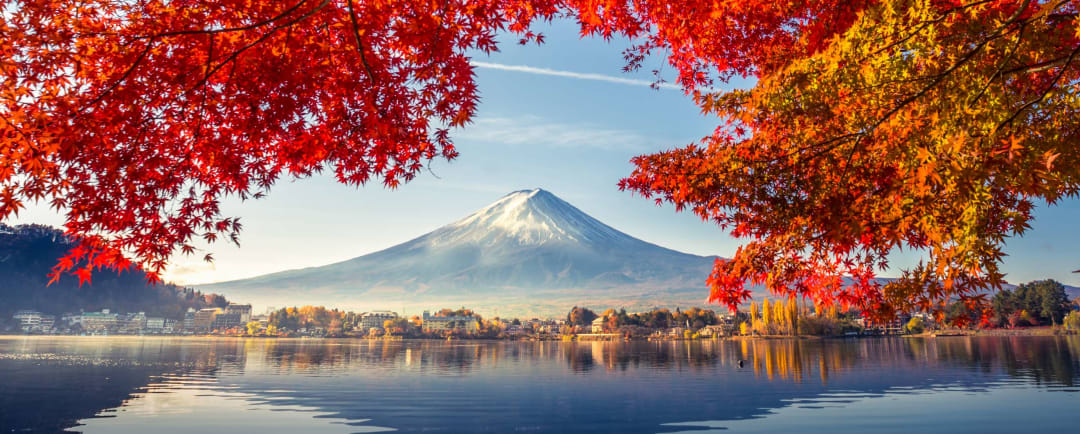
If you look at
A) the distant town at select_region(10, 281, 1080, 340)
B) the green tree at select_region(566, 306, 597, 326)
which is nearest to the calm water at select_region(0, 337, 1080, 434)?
the distant town at select_region(10, 281, 1080, 340)

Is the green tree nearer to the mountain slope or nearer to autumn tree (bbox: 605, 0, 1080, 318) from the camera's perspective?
the mountain slope

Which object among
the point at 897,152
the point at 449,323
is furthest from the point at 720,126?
the point at 449,323

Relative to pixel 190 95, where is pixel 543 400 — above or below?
below

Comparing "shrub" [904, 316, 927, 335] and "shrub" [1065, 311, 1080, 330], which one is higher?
"shrub" [1065, 311, 1080, 330]

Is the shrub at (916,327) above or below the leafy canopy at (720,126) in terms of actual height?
below

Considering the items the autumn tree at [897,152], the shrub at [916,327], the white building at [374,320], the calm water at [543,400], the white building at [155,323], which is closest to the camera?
the autumn tree at [897,152]

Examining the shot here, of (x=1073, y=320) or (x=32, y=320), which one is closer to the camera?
Answer: (x=1073, y=320)

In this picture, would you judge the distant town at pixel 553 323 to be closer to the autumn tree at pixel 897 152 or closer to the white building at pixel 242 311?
the white building at pixel 242 311

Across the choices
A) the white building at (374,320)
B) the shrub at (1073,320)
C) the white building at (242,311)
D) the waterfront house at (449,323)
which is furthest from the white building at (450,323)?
the shrub at (1073,320)

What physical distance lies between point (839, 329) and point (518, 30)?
5028 inches

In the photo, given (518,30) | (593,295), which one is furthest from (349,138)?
(593,295)

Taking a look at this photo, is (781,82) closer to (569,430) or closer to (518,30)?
(518,30)

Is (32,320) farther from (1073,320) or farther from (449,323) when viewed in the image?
(1073,320)

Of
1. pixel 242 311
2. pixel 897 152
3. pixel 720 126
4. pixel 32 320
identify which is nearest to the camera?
pixel 897 152
